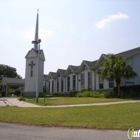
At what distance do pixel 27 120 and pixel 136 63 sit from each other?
2609 centimetres

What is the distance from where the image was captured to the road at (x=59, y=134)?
24.4 ft

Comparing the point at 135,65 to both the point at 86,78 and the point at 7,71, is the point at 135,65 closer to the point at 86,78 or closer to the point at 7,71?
the point at 86,78

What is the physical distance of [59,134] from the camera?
8141mm

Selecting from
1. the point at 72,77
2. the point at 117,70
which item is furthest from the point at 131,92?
the point at 72,77

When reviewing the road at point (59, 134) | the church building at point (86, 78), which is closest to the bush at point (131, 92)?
the church building at point (86, 78)

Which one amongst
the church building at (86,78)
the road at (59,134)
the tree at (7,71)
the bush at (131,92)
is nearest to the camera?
the road at (59,134)

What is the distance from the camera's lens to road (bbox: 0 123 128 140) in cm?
745

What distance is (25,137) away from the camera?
24.9ft

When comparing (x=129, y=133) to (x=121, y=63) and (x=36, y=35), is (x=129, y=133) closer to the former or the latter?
(x=121, y=63)

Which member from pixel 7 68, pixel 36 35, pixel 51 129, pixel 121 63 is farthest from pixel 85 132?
pixel 7 68

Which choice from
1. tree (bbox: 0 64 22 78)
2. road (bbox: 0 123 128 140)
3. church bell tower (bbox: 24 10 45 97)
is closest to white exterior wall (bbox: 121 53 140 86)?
church bell tower (bbox: 24 10 45 97)

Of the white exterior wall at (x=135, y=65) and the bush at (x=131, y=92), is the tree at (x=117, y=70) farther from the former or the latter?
the white exterior wall at (x=135, y=65)

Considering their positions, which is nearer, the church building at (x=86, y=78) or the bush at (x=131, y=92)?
the bush at (x=131, y=92)

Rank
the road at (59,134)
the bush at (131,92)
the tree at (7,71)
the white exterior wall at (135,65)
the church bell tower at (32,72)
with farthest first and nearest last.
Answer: the tree at (7,71)
the church bell tower at (32,72)
the white exterior wall at (135,65)
the bush at (131,92)
the road at (59,134)
